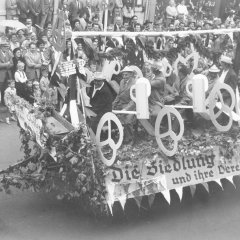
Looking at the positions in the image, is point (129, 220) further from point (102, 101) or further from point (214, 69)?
point (214, 69)

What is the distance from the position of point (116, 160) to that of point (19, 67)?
5420 millimetres

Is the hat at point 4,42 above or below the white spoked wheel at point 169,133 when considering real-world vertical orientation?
above

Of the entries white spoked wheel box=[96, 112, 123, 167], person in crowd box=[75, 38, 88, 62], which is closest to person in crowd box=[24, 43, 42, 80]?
person in crowd box=[75, 38, 88, 62]

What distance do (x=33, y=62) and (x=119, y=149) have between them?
560cm

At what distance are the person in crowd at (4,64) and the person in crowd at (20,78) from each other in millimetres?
457

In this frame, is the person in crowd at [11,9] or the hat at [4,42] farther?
the person in crowd at [11,9]

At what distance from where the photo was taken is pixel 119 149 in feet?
21.8

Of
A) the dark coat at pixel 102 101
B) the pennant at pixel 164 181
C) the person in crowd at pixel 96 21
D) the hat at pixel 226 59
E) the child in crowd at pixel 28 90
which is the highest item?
the hat at pixel 226 59

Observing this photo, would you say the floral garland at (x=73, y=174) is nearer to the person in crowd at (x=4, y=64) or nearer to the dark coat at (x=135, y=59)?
the dark coat at (x=135, y=59)

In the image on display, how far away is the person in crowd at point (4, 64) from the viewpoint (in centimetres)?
1117

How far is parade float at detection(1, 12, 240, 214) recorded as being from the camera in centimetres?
606

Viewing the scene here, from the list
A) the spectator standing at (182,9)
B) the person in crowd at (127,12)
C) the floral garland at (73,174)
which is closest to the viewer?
the floral garland at (73,174)

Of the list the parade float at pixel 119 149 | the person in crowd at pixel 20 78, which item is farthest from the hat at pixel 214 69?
the person in crowd at pixel 20 78

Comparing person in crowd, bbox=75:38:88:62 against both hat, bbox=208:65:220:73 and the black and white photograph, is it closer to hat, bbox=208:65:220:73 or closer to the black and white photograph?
the black and white photograph
